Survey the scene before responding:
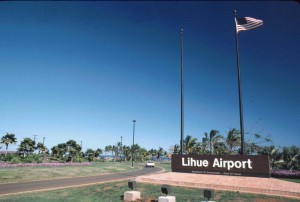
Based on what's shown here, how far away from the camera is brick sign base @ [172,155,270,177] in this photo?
601 inches

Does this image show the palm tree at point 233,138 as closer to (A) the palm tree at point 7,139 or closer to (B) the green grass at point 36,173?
(B) the green grass at point 36,173

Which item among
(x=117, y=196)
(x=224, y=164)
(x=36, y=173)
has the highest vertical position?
(x=224, y=164)

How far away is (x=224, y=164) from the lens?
1633 centimetres

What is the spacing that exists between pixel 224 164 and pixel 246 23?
10378mm

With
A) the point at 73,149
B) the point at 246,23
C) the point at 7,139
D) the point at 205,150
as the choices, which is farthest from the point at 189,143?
the point at 7,139

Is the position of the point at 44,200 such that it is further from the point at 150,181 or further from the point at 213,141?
the point at 213,141

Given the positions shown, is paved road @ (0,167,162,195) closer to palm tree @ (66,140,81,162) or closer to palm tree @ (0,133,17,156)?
palm tree @ (66,140,81,162)

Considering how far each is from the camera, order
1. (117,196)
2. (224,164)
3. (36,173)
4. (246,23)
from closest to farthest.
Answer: (117,196)
(224,164)
(246,23)
(36,173)

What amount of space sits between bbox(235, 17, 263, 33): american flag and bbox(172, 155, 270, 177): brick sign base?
937 cm

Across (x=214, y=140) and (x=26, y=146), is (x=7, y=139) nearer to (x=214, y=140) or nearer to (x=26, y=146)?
(x=26, y=146)

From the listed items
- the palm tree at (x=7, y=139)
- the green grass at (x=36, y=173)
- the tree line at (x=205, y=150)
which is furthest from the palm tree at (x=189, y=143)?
Result: the palm tree at (x=7, y=139)

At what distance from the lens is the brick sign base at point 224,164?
50.1 feet

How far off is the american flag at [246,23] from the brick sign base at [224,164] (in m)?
9.37

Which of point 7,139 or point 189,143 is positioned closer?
point 189,143
